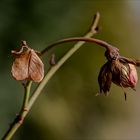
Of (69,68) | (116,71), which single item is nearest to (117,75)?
(116,71)

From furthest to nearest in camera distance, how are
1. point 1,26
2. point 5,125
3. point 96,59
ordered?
point 96,59
point 1,26
point 5,125

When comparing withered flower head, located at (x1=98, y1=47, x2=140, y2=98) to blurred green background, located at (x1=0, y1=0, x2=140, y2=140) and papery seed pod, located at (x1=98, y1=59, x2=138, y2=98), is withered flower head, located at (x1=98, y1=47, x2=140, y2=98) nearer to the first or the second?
papery seed pod, located at (x1=98, y1=59, x2=138, y2=98)

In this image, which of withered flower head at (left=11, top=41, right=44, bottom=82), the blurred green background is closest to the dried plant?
withered flower head at (left=11, top=41, right=44, bottom=82)

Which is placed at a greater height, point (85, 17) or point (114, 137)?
point (85, 17)

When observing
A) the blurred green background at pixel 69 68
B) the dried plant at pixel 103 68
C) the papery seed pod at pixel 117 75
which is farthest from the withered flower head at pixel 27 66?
the blurred green background at pixel 69 68

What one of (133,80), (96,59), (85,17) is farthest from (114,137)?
(133,80)

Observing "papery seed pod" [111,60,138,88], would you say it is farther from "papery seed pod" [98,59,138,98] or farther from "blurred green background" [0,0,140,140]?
"blurred green background" [0,0,140,140]

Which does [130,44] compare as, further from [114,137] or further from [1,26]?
[1,26]

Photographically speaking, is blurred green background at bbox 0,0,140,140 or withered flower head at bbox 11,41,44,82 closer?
withered flower head at bbox 11,41,44,82
